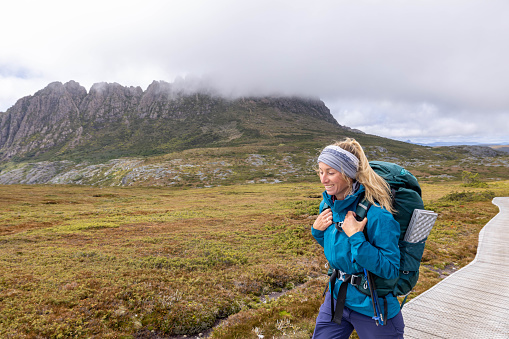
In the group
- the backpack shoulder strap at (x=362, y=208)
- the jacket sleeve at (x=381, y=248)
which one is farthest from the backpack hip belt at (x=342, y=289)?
the backpack shoulder strap at (x=362, y=208)

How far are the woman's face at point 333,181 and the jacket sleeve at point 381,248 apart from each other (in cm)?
61

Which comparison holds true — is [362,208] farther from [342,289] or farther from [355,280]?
[342,289]

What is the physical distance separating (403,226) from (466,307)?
7.24m

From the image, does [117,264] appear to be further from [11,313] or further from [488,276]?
[488,276]

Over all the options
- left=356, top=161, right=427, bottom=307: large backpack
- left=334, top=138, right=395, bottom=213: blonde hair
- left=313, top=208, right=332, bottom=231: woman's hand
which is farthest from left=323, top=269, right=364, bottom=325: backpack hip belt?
left=334, top=138, right=395, bottom=213: blonde hair

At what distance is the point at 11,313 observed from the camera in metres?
8.99

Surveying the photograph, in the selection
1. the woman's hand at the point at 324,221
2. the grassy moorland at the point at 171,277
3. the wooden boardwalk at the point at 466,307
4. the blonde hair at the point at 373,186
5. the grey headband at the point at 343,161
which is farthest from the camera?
the grassy moorland at the point at 171,277

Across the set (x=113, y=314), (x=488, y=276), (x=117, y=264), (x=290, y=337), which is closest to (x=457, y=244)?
(x=488, y=276)

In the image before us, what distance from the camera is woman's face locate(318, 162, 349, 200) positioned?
345cm

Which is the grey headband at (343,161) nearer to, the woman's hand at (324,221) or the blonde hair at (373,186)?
the blonde hair at (373,186)

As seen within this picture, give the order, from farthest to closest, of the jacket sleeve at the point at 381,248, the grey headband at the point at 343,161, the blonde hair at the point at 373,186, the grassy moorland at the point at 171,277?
the grassy moorland at the point at 171,277
the grey headband at the point at 343,161
the blonde hair at the point at 373,186
the jacket sleeve at the point at 381,248

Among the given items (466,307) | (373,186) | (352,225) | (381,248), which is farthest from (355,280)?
(466,307)

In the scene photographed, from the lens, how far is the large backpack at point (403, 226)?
3121 millimetres

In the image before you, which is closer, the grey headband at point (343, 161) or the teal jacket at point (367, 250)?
the teal jacket at point (367, 250)
